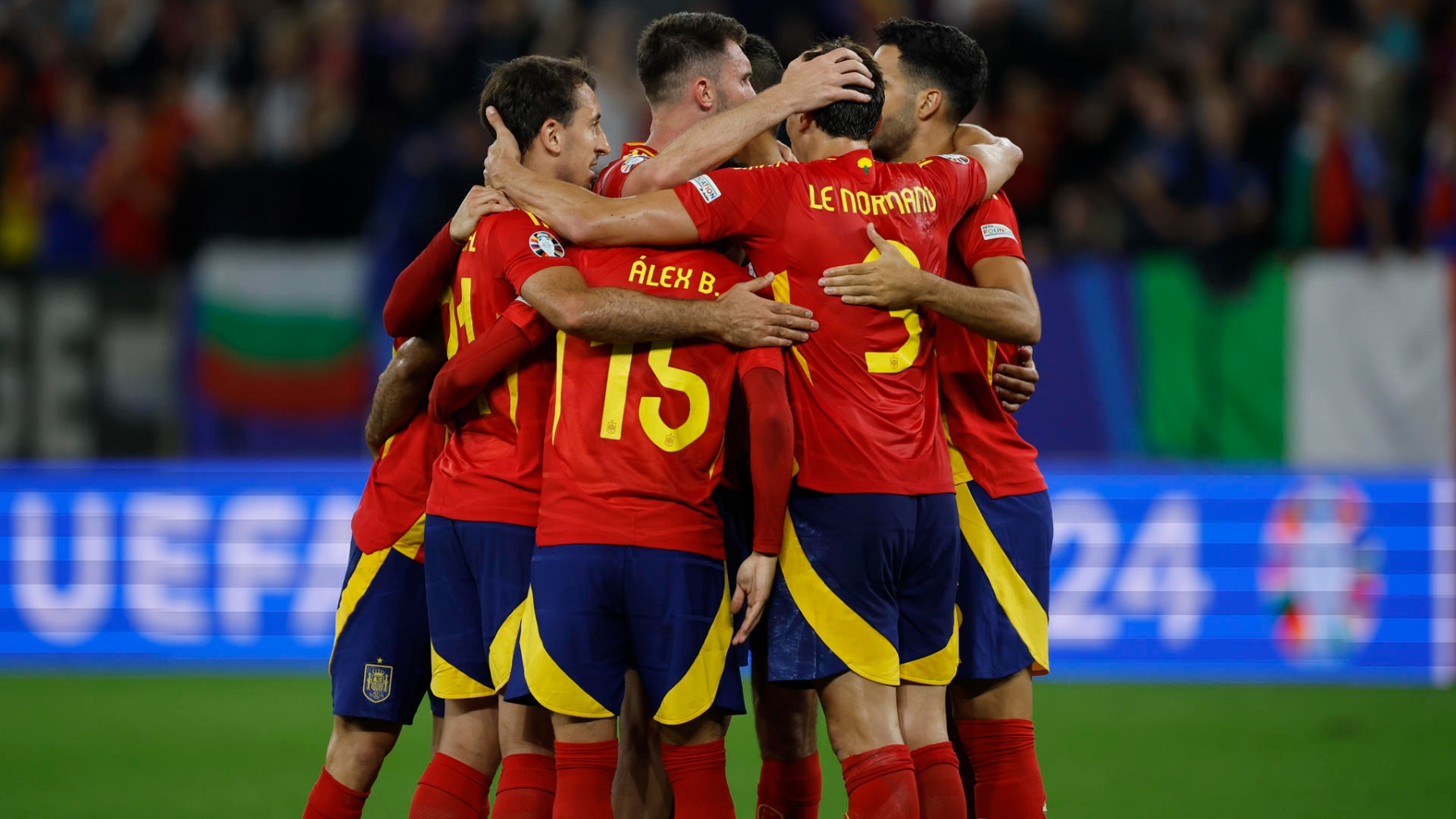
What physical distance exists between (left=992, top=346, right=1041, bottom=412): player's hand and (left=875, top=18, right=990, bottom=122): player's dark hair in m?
0.82

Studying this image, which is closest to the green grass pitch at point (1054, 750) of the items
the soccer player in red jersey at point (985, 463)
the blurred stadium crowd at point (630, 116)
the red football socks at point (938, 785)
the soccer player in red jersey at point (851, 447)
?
→ the soccer player in red jersey at point (985, 463)

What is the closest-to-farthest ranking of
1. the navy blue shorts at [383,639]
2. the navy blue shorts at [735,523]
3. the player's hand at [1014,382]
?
the navy blue shorts at [735,523]
the navy blue shorts at [383,639]
the player's hand at [1014,382]

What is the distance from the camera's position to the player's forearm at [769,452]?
414cm

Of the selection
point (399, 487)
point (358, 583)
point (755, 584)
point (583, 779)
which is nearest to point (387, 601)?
point (358, 583)

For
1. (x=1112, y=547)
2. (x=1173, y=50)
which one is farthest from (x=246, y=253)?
(x=1173, y=50)

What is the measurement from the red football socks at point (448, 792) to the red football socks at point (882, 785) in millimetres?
1086

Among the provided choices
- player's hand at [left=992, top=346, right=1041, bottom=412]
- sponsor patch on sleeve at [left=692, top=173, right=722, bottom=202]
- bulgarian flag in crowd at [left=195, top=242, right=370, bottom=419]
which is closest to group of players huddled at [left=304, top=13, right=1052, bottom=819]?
sponsor patch on sleeve at [left=692, top=173, right=722, bottom=202]

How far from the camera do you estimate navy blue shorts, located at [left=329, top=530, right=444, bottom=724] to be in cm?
478

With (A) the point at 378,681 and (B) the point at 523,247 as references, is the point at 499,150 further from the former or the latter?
(A) the point at 378,681

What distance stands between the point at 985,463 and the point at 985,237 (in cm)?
68

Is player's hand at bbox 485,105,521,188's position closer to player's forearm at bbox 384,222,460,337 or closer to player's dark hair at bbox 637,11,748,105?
player's forearm at bbox 384,222,460,337

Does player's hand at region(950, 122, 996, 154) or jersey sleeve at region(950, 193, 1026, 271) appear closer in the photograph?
jersey sleeve at region(950, 193, 1026, 271)

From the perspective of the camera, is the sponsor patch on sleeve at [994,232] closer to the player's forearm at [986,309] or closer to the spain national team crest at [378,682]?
the player's forearm at [986,309]

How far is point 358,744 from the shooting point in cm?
482
